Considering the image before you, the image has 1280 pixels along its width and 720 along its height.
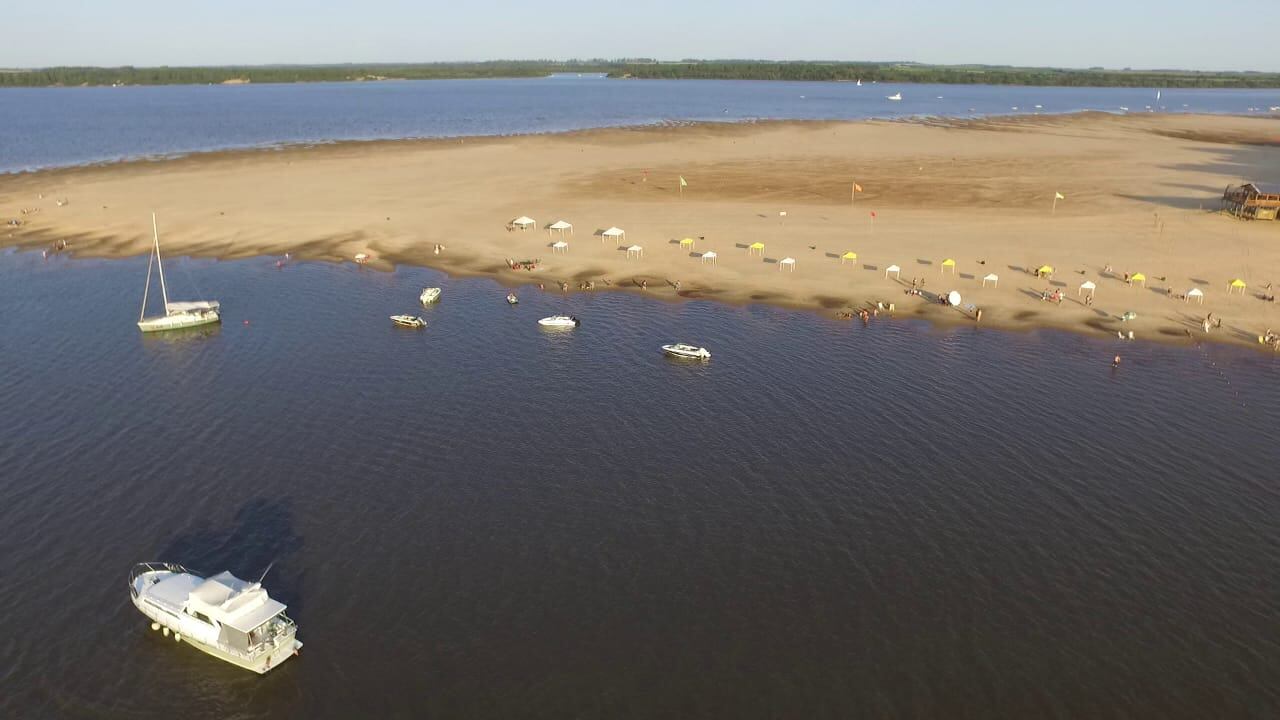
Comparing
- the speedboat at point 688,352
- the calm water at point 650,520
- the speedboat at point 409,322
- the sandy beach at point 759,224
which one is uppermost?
the sandy beach at point 759,224

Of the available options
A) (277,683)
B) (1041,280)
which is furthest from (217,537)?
(1041,280)

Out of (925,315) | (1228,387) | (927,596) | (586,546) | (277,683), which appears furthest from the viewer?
(925,315)

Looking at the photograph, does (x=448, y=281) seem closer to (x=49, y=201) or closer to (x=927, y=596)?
(x=927, y=596)

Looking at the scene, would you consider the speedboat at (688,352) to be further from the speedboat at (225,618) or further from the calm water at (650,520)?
the speedboat at (225,618)

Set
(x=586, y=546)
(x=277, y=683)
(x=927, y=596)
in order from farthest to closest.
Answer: (x=586, y=546) < (x=927, y=596) < (x=277, y=683)

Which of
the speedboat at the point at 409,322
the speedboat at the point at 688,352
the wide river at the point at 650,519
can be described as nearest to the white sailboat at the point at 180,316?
the wide river at the point at 650,519

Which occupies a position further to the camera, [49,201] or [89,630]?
[49,201]

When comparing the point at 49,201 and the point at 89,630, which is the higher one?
the point at 49,201
